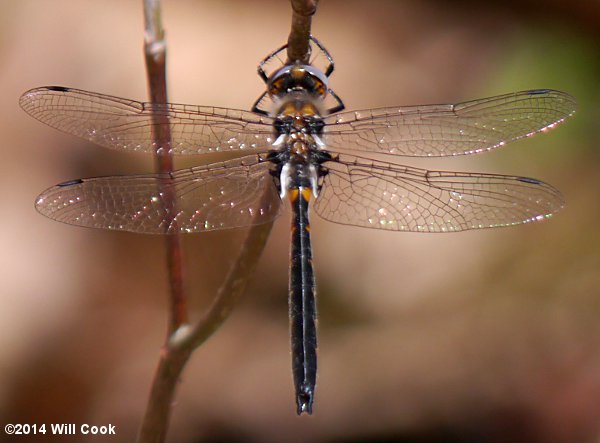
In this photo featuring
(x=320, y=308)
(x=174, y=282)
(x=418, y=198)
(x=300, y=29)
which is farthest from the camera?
(x=320, y=308)

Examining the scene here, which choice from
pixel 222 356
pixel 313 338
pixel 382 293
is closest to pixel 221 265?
pixel 222 356

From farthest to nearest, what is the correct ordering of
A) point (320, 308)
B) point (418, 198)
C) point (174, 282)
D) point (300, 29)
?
1. point (320, 308)
2. point (418, 198)
3. point (174, 282)
4. point (300, 29)

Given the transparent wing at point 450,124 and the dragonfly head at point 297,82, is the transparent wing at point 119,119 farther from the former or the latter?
the transparent wing at point 450,124

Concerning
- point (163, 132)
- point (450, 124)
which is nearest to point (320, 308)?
point (450, 124)

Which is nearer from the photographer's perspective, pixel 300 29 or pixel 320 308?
pixel 300 29

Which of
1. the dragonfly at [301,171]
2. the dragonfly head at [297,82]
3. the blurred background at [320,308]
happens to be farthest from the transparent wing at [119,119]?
the blurred background at [320,308]

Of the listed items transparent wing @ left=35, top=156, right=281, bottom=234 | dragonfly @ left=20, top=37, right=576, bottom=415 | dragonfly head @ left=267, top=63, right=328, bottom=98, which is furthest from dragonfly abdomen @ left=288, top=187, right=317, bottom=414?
dragonfly head @ left=267, top=63, right=328, bottom=98

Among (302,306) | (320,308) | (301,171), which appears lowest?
(302,306)

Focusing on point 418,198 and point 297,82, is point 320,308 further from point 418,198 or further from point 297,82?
point 297,82
